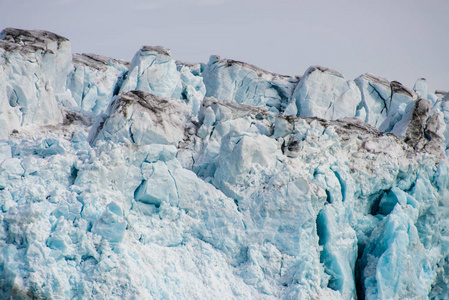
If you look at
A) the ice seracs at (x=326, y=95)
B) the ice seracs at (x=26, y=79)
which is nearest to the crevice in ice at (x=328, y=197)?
the ice seracs at (x=326, y=95)

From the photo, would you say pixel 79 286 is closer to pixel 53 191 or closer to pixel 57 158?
pixel 53 191

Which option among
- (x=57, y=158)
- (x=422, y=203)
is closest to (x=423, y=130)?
(x=422, y=203)

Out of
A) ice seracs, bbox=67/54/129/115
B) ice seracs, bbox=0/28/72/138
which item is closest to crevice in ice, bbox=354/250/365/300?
ice seracs, bbox=0/28/72/138

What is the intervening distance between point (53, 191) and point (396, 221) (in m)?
6.48

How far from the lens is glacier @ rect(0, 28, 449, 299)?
7.87m

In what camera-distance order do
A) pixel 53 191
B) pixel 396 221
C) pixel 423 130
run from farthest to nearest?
pixel 423 130
pixel 396 221
pixel 53 191

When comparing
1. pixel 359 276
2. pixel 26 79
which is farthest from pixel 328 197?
pixel 26 79

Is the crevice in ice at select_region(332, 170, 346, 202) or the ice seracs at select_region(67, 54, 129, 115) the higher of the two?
the crevice in ice at select_region(332, 170, 346, 202)

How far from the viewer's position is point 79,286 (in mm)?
7590

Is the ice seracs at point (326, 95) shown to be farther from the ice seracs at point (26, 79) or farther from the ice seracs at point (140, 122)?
the ice seracs at point (26, 79)

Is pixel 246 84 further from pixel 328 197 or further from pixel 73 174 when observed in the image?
pixel 73 174

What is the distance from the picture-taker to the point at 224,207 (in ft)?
30.1

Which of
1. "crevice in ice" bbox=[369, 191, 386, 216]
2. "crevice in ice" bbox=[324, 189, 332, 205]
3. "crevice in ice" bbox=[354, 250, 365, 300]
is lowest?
"crevice in ice" bbox=[354, 250, 365, 300]

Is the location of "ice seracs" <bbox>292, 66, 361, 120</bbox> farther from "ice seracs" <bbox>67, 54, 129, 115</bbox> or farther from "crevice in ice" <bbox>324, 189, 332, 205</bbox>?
"ice seracs" <bbox>67, 54, 129, 115</bbox>
